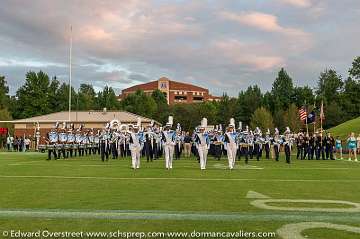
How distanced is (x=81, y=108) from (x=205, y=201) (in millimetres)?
99441

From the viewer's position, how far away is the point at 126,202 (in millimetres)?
11242

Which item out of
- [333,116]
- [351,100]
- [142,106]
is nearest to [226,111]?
[142,106]

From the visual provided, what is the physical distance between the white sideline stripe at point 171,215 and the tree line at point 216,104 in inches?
3254

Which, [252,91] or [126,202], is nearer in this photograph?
[126,202]

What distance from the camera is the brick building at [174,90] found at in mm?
160625

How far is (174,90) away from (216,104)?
49607 mm

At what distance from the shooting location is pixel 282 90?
107188 mm

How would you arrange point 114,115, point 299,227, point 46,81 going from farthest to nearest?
point 46,81 → point 114,115 → point 299,227

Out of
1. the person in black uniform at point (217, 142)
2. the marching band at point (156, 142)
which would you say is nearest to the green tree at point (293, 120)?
the marching band at point (156, 142)

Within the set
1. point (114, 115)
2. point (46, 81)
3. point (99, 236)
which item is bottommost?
point (99, 236)

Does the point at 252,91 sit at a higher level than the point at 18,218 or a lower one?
higher

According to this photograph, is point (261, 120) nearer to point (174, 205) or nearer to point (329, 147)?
point (329, 147)

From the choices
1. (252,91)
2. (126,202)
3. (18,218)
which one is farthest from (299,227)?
(252,91)

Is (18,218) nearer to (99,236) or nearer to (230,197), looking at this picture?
(99,236)
